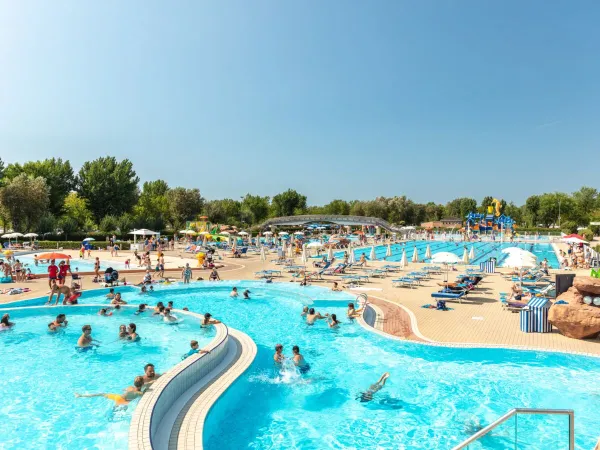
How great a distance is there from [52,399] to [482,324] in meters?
11.8

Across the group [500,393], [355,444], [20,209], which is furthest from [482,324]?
[20,209]

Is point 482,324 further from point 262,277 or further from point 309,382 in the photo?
point 262,277

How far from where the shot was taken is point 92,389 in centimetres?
895

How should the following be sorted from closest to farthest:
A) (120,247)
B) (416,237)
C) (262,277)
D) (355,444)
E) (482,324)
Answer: (355,444), (482,324), (262,277), (120,247), (416,237)

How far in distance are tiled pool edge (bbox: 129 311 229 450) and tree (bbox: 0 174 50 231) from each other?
41173 millimetres

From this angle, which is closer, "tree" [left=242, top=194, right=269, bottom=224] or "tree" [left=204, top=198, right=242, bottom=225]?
"tree" [left=204, top=198, right=242, bottom=225]

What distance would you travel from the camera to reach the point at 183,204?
71750mm

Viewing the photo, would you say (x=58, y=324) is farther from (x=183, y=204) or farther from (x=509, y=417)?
(x=183, y=204)

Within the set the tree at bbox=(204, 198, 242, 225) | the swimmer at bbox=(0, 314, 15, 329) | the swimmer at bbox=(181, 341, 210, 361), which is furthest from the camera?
the tree at bbox=(204, 198, 242, 225)

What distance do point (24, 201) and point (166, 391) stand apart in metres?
43.4

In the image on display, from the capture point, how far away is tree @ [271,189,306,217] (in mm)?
102312

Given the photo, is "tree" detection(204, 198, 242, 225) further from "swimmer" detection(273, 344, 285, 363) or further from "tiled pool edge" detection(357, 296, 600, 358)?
"swimmer" detection(273, 344, 285, 363)

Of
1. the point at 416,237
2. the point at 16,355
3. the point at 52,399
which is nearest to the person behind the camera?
the point at 52,399

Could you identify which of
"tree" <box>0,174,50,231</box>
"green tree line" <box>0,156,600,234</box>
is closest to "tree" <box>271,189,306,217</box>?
"green tree line" <box>0,156,600,234</box>
